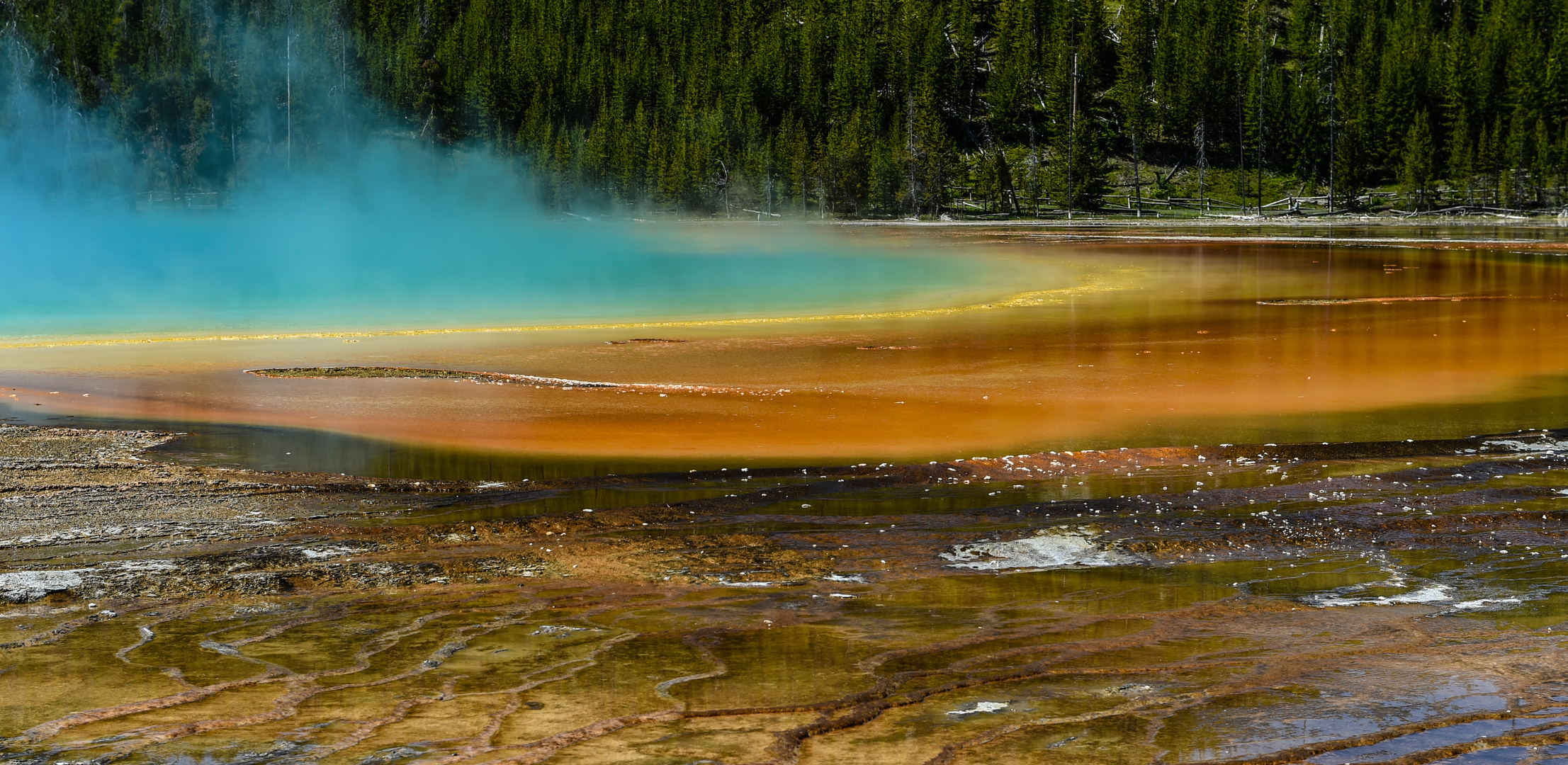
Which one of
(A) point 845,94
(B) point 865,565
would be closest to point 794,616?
(B) point 865,565

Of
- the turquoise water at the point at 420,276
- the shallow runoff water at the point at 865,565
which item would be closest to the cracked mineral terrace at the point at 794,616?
the shallow runoff water at the point at 865,565

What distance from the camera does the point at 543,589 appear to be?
23.8 feet

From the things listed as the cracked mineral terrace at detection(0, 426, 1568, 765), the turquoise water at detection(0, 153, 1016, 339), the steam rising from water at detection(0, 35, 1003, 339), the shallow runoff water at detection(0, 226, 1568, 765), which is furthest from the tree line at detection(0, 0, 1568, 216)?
the cracked mineral terrace at detection(0, 426, 1568, 765)

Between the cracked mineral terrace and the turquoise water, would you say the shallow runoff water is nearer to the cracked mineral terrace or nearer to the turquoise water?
the cracked mineral terrace

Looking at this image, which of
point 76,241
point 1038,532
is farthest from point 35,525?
point 76,241

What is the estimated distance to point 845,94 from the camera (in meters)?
104

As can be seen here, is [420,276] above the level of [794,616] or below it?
above

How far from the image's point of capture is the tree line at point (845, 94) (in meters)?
91.0

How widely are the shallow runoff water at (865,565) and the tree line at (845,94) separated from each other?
75.5 meters

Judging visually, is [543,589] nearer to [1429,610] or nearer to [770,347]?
[1429,610]

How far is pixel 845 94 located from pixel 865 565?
98.8 m

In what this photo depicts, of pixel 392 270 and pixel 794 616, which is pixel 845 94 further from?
pixel 794 616

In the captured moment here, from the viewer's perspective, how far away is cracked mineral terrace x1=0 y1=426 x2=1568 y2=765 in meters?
5.16

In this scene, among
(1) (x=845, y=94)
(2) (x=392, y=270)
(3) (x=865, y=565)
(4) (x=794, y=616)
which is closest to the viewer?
(4) (x=794, y=616)
